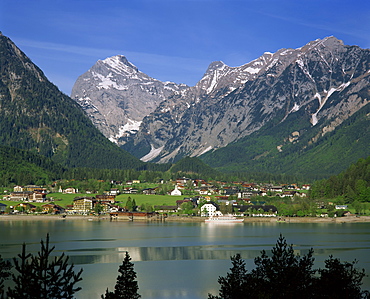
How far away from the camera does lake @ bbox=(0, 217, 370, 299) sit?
61.7m

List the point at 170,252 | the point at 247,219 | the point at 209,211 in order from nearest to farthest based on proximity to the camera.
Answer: the point at 170,252
the point at 247,219
the point at 209,211

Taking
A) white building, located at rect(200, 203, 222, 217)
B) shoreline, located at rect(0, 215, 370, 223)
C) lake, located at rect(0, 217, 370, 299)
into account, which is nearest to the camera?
lake, located at rect(0, 217, 370, 299)

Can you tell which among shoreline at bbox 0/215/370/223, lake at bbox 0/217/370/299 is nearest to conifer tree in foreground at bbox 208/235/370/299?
lake at bbox 0/217/370/299

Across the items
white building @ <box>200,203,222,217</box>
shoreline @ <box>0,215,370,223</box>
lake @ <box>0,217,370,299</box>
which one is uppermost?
white building @ <box>200,203,222,217</box>

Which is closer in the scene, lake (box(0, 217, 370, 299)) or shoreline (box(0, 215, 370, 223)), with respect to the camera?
lake (box(0, 217, 370, 299))

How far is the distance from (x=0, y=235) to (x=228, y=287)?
264 feet

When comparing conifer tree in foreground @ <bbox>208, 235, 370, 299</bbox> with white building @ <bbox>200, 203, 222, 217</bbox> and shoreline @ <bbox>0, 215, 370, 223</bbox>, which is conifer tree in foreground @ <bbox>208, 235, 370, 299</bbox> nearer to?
shoreline @ <bbox>0, 215, 370, 223</bbox>

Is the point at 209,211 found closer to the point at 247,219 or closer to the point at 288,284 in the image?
the point at 247,219

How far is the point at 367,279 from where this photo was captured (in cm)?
6353

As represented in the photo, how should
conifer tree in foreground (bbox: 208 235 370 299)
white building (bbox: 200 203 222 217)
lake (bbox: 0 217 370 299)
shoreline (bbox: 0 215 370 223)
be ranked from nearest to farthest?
conifer tree in foreground (bbox: 208 235 370 299) → lake (bbox: 0 217 370 299) → shoreline (bbox: 0 215 370 223) → white building (bbox: 200 203 222 217)

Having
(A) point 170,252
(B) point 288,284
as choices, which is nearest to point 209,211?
(A) point 170,252

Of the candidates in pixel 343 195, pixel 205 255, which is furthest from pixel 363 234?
pixel 343 195

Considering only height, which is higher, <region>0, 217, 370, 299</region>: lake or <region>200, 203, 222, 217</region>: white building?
<region>200, 203, 222, 217</region>: white building

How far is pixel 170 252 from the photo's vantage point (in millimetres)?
88938
